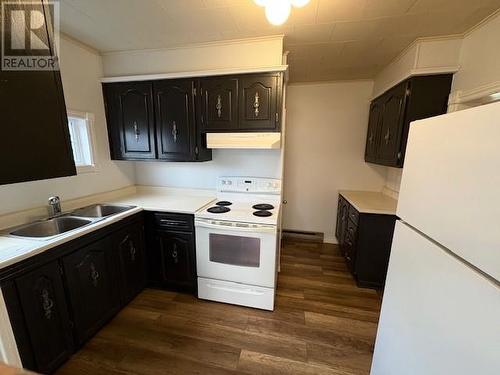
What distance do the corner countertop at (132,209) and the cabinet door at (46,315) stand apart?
0.14 meters

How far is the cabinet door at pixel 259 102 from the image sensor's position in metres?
1.99

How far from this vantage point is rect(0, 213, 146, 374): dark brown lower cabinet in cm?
123

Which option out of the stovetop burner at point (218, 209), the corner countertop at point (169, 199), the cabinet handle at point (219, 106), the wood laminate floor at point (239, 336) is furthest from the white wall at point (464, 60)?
the corner countertop at point (169, 199)

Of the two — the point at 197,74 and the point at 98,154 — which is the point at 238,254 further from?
the point at 98,154

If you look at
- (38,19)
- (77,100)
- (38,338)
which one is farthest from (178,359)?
(77,100)

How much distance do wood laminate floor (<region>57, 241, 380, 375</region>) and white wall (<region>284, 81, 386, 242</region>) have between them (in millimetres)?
1350

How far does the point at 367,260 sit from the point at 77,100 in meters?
3.43

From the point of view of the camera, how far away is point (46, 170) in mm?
1146

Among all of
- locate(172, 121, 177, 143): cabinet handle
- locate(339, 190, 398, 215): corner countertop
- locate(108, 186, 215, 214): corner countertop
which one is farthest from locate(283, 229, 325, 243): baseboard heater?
locate(172, 121, 177, 143): cabinet handle

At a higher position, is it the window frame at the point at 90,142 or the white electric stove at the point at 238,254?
the window frame at the point at 90,142

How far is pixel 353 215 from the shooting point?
8.20 feet

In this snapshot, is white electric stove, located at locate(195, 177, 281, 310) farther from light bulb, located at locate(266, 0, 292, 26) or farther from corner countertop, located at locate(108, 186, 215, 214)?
light bulb, located at locate(266, 0, 292, 26)

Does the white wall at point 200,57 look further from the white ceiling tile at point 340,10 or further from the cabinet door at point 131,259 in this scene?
the cabinet door at point 131,259

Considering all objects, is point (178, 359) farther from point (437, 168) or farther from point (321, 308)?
point (437, 168)
